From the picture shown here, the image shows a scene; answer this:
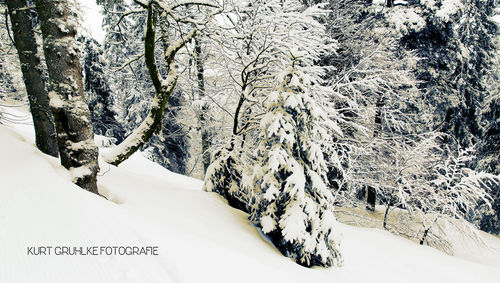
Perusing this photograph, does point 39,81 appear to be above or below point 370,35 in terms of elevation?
below

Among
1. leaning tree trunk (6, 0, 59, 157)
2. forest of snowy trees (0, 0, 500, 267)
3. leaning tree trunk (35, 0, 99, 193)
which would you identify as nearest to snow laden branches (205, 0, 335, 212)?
forest of snowy trees (0, 0, 500, 267)

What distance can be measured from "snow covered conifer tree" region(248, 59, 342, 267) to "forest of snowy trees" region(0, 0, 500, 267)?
0.08 ft

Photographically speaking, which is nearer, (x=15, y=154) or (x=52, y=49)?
(x=52, y=49)

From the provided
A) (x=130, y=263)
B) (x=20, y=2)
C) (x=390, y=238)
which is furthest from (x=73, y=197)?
(x=390, y=238)

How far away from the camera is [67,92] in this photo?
3457 millimetres

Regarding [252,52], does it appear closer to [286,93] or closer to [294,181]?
[286,93]

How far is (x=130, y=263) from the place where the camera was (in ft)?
6.56

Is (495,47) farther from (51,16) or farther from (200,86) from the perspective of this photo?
(51,16)

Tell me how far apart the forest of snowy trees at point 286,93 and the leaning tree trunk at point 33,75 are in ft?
0.07

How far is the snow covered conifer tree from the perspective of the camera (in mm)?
4125

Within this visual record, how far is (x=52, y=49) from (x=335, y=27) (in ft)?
29.6

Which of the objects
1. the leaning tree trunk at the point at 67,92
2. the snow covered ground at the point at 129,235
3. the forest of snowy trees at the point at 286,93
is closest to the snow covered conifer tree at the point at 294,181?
the forest of snowy trees at the point at 286,93

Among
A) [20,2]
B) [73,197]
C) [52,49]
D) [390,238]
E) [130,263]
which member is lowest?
[390,238]

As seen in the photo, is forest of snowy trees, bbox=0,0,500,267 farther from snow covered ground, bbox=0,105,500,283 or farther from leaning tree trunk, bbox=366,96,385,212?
snow covered ground, bbox=0,105,500,283
